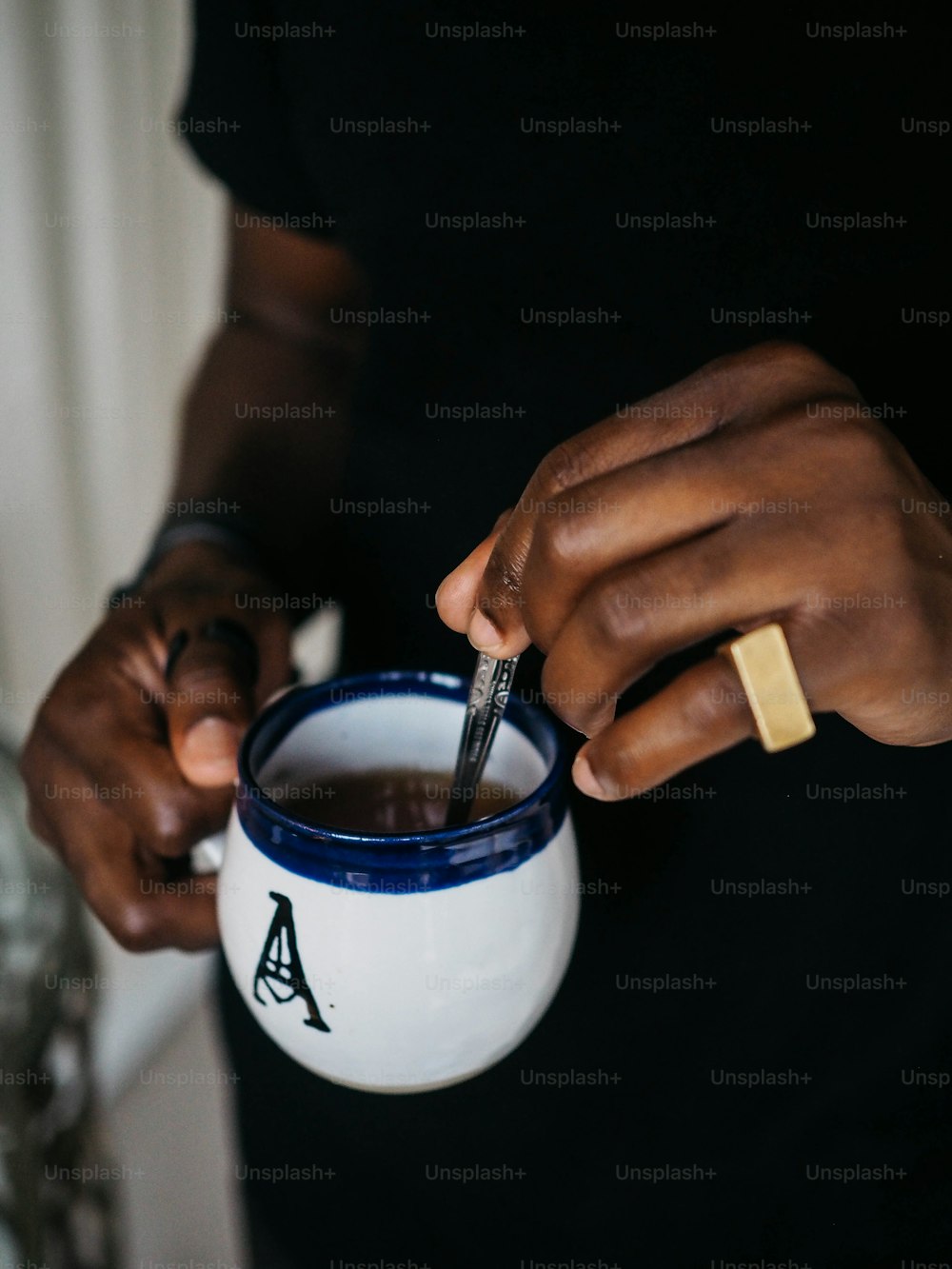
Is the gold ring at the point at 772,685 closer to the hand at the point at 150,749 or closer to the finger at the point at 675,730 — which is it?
the finger at the point at 675,730

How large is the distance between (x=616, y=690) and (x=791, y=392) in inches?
5.3

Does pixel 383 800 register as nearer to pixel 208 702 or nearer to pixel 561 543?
pixel 208 702

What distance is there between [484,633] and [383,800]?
221mm

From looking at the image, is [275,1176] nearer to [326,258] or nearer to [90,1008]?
[90,1008]

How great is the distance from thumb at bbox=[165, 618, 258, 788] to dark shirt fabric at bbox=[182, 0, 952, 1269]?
0.18m

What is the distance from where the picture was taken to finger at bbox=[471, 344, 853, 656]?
0.40 metres

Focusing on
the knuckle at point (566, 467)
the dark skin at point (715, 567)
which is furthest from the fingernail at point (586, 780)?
the knuckle at point (566, 467)

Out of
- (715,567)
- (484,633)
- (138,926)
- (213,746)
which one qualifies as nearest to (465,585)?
(484,633)

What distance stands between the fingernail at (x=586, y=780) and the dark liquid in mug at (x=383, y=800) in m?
0.20

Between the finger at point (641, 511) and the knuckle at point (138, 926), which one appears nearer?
the finger at point (641, 511)

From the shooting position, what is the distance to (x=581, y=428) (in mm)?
721

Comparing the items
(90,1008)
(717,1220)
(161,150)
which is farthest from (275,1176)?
(161,150)

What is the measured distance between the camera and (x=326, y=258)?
0.94 metres

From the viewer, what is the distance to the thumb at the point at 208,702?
2.09ft
